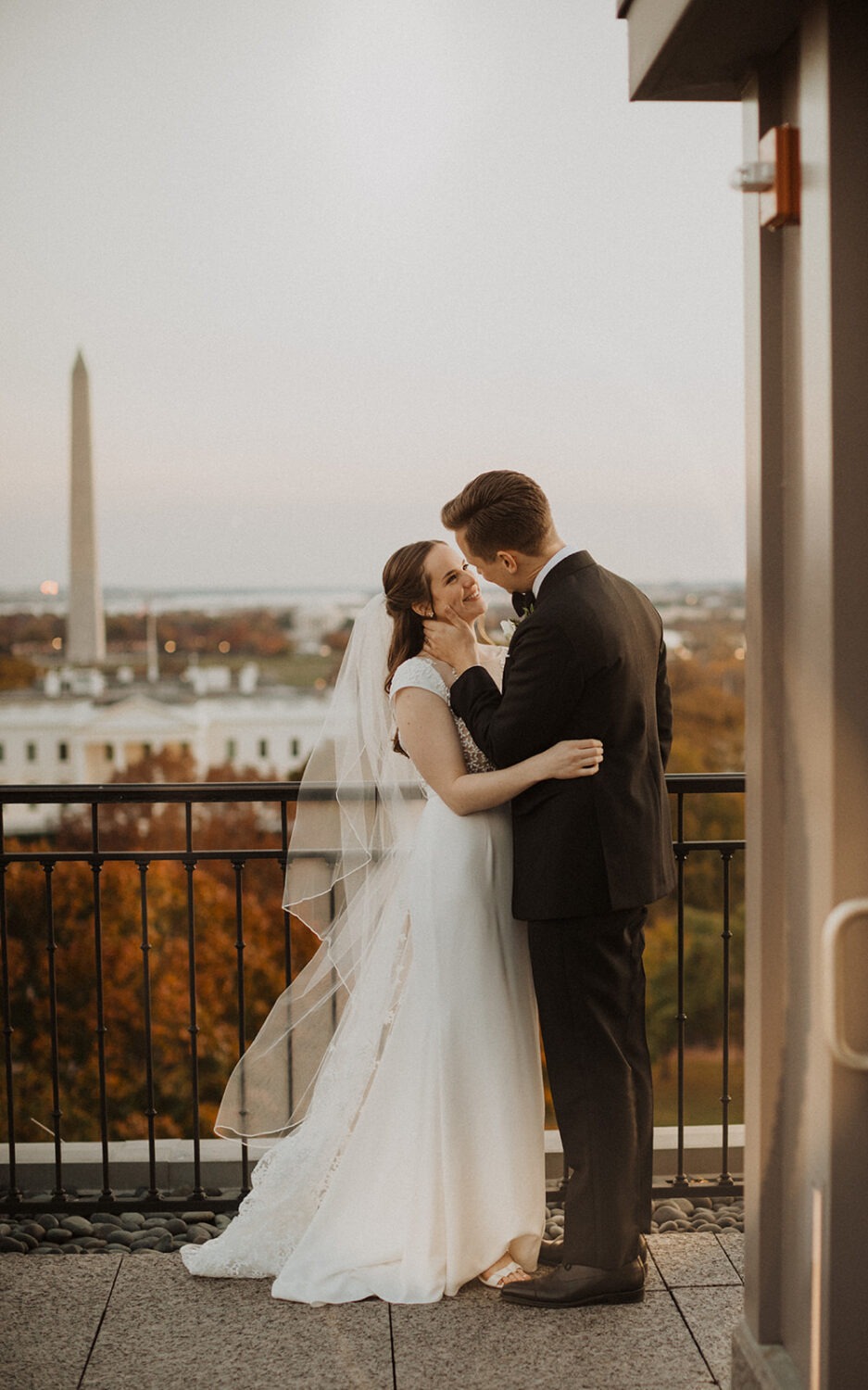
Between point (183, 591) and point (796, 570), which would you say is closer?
point (796, 570)

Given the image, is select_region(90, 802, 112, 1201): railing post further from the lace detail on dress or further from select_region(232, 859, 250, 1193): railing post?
the lace detail on dress

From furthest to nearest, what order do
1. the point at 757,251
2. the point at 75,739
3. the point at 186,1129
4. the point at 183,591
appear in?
1. the point at 75,739
2. the point at 183,591
3. the point at 186,1129
4. the point at 757,251

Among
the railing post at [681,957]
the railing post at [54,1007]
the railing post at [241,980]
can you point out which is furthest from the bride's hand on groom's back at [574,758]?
the railing post at [54,1007]

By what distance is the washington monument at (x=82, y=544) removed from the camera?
37.2m

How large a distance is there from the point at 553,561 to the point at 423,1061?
122cm

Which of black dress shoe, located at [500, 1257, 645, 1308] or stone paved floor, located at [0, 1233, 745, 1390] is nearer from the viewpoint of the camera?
stone paved floor, located at [0, 1233, 745, 1390]

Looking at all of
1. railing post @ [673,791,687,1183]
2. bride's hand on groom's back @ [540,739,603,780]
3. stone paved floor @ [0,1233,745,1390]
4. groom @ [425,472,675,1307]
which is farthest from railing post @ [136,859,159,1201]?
railing post @ [673,791,687,1183]

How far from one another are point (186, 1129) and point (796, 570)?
28.9 m

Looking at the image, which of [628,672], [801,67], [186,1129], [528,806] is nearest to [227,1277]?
[528,806]

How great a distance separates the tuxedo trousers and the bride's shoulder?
0.60 meters

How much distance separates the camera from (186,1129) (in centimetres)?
2830

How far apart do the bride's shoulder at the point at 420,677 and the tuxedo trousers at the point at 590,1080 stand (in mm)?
595

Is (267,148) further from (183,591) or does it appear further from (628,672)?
(628,672)

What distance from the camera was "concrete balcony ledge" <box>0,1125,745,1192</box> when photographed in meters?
4.10
